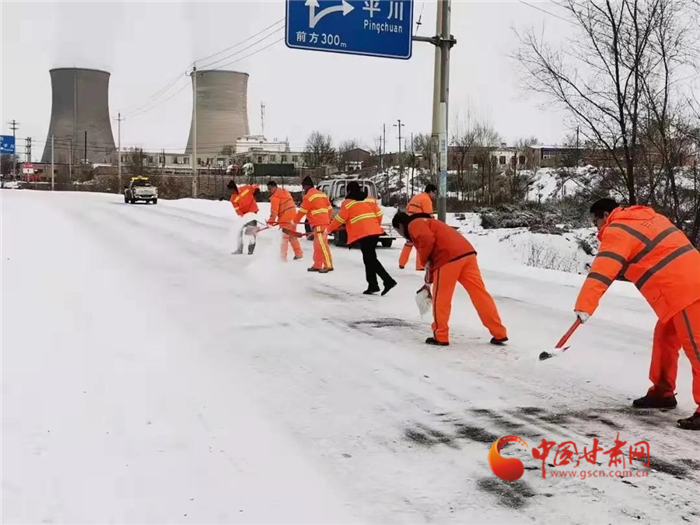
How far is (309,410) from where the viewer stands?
185 inches

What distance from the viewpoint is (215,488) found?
347 cm

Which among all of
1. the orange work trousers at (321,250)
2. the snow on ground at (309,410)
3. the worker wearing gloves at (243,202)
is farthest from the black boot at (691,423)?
the worker wearing gloves at (243,202)

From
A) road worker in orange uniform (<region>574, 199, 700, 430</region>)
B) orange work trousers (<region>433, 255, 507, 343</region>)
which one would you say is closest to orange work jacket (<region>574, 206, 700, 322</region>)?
road worker in orange uniform (<region>574, 199, 700, 430</region>)

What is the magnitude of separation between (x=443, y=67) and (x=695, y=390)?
34.4 ft

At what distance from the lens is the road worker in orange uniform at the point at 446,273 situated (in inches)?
258

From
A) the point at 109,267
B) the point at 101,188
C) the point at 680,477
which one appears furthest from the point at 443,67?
the point at 101,188

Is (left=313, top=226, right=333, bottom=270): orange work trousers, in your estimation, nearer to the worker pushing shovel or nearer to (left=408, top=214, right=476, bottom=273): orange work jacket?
(left=408, top=214, right=476, bottom=273): orange work jacket

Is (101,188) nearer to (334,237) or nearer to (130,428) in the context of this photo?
(334,237)

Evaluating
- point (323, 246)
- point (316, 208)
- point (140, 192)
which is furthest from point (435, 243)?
point (140, 192)

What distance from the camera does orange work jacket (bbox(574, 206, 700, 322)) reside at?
4352mm

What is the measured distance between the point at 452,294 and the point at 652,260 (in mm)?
2416

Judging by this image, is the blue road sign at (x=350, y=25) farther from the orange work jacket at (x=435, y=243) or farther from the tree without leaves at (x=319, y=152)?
the tree without leaves at (x=319, y=152)

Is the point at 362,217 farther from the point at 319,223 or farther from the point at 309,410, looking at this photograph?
the point at 309,410

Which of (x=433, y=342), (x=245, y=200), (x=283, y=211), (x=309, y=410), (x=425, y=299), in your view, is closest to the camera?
(x=309, y=410)
